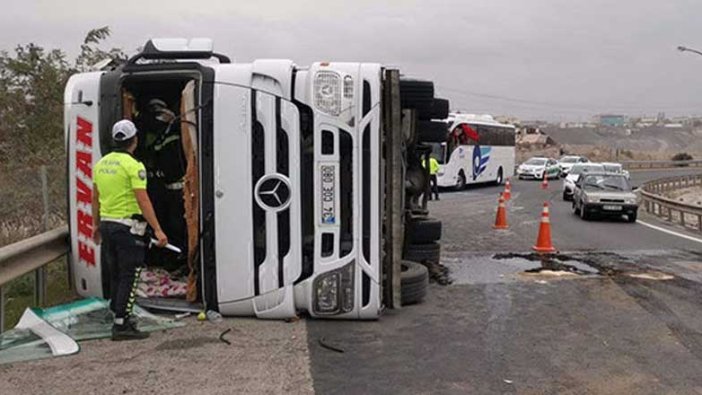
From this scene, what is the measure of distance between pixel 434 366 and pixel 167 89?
409cm

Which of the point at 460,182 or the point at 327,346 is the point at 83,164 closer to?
the point at 327,346

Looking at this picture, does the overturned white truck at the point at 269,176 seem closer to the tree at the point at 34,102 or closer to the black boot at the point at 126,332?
the black boot at the point at 126,332

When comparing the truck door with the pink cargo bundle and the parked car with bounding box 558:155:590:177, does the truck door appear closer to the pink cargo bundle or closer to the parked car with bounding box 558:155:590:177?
the pink cargo bundle

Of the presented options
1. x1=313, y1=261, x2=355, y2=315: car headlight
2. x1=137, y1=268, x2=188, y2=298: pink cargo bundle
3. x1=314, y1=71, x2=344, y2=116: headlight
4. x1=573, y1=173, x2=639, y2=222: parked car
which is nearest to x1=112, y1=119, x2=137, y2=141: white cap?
x1=314, y1=71, x2=344, y2=116: headlight

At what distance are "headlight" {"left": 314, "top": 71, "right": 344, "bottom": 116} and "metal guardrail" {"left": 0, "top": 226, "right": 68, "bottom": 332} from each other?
3067 millimetres

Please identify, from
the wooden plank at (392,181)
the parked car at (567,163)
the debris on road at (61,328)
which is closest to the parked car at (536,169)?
the parked car at (567,163)

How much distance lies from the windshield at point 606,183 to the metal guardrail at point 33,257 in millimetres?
16247

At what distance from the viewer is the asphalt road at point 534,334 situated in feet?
17.3

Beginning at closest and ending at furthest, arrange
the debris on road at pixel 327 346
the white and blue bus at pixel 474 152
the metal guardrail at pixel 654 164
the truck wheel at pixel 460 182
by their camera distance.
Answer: the debris on road at pixel 327 346
the white and blue bus at pixel 474 152
the truck wheel at pixel 460 182
the metal guardrail at pixel 654 164

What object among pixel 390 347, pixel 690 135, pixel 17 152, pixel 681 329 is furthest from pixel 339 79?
pixel 690 135

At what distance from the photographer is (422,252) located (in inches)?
375

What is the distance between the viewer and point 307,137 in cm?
679

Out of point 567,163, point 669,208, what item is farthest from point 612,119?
point 669,208

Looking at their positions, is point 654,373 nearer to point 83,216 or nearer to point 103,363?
point 103,363
